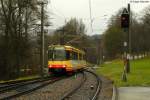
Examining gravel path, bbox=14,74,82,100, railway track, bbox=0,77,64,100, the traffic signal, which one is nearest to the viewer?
gravel path, bbox=14,74,82,100

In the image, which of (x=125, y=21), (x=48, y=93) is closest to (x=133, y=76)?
(x=125, y=21)

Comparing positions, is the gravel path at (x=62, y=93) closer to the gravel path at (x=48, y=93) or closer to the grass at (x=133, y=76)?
the gravel path at (x=48, y=93)

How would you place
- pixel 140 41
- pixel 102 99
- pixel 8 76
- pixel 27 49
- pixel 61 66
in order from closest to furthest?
pixel 102 99, pixel 61 66, pixel 8 76, pixel 27 49, pixel 140 41

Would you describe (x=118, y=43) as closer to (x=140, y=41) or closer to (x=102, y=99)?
(x=140, y=41)

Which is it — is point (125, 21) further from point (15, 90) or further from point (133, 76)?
point (15, 90)

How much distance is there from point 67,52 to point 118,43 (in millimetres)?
70554

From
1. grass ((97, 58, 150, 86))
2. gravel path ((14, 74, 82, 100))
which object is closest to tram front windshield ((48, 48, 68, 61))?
grass ((97, 58, 150, 86))

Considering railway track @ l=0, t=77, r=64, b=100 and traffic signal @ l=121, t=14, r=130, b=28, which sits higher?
traffic signal @ l=121, t=14, r=130, b=28

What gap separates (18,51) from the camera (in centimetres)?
5806

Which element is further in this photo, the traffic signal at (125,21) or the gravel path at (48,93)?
the traffic signal at (125,21)

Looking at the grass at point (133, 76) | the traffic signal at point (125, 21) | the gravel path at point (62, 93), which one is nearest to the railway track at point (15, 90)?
the gravel path at point (62, 93)

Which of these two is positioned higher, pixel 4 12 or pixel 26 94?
pixel 4 12

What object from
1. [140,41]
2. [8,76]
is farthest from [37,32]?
[140,41]

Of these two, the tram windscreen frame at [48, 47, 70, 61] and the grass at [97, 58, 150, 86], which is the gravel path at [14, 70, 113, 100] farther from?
the tram windscreen frame at [48, 47, 70, 61]
